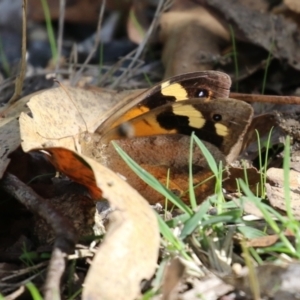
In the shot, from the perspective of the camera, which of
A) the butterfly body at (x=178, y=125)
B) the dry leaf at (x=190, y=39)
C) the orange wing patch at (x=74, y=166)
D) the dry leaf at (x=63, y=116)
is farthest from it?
the dry leaf at (x=190, y=39)

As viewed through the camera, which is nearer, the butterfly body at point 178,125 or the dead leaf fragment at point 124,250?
the dead leaf fragment at point 124,250

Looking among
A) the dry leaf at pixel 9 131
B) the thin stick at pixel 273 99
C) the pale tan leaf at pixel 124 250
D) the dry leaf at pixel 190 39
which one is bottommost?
the dry leaf at pixel 190 39

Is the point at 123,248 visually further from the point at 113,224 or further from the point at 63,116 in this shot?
the point at 63,116

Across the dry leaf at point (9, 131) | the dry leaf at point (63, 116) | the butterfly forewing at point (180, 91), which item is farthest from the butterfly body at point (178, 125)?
the dry leaf at point (9, 131)

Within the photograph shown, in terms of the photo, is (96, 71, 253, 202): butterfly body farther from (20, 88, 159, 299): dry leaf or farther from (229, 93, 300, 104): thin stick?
(229, 93, 300, 104): thin stick

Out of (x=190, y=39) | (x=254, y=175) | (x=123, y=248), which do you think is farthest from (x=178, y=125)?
(x=190, y=39)

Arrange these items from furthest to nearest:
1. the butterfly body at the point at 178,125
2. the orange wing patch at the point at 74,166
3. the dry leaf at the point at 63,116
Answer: the butterfly body at the point at 178,125 → the dry leaf at the point at 63,116 → the orange wing patch at the point at 74,166

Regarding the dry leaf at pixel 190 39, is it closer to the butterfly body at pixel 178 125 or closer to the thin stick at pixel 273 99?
the thin stick at pixel 273 99

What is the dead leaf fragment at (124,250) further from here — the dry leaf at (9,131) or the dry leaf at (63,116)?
the dry leaf at (9,131)

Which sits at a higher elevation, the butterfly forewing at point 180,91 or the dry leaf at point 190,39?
the butterfly forewing at point 180,91
